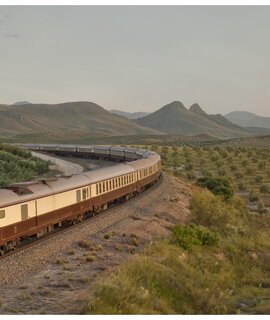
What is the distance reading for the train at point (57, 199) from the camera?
65.6ft

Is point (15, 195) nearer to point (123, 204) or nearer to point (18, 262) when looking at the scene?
point (18, 262)

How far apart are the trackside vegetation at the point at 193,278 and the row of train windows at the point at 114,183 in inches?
263

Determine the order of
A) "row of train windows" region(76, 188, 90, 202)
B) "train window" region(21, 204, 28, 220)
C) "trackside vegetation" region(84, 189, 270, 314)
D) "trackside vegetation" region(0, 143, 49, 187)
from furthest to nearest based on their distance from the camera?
"trackside vegetation" region(0, 143, 49, 187)
"row of train windows" region(76, 188, 90, 202)
"train window" region(21, 204, 28, 220)
"trackside vegetation" region(84, 189, 270, 314)

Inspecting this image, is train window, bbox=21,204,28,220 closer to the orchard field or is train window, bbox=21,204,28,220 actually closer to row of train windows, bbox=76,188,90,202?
row of train windows, bbox=76,188,90,202

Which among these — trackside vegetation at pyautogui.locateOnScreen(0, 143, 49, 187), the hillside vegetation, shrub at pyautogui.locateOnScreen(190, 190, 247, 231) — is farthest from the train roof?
the hillside vegetation

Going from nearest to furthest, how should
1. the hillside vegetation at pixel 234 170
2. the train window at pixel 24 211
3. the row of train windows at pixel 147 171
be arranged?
the train window at pixel 24 211 → the row of train windows at pixel 147 171 → the hillside vegetation at pixel 234 170

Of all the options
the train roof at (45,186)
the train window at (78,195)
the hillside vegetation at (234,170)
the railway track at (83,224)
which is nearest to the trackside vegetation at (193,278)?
the railway track at (83,224)

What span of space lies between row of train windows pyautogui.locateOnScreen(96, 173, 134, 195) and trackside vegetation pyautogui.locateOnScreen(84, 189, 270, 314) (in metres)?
6.68

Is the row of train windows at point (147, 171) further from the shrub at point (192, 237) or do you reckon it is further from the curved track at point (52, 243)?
the shrub at point (192, 237)

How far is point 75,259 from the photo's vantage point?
65.8ft

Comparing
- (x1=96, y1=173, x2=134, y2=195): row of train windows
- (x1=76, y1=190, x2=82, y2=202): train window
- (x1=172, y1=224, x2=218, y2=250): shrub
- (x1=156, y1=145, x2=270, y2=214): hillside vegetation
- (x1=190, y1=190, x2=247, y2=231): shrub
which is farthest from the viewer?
(x1=156, y1=145, x2=270, y2=214): hillside vegetation

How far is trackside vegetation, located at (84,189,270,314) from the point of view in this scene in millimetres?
14328

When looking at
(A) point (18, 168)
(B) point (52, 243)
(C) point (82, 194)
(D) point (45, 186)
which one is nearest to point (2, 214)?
(B) point (52, 243)

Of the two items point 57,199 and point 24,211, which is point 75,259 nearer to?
point 24,211
